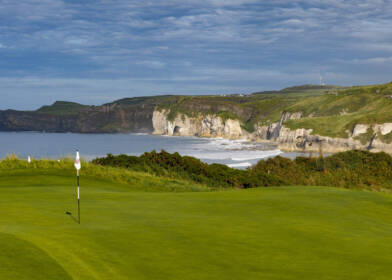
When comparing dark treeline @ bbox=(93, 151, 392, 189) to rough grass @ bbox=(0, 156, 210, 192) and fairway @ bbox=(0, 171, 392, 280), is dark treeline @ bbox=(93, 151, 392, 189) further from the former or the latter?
fairway @ bbox=(0, 171, 392, 280)

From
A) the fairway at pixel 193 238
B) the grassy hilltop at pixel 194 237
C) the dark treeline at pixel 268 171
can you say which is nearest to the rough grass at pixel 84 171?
the grassy hilltop at pixel 194 237

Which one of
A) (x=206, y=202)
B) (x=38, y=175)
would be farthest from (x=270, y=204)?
(x=38, y=175)

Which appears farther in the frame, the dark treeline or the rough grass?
the dark treeline

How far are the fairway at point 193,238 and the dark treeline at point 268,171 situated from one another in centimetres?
2591

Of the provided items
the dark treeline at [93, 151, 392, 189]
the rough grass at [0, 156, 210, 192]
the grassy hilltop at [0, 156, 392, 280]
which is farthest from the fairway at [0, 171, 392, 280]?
the dark treeline at [93, 151, 392, 189]

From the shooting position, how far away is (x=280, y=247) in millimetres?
9266

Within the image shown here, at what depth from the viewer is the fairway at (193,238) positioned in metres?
7.57

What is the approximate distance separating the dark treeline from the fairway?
25907 millimetres

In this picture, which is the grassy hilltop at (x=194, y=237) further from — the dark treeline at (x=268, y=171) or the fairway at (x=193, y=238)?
the dark treeline at (x=268, y=171)

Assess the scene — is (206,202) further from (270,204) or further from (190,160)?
(190,160)

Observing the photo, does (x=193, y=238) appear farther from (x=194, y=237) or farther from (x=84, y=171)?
(x=84, y=171)

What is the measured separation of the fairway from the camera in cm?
757

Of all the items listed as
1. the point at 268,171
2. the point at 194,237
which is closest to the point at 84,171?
the point at 194,237

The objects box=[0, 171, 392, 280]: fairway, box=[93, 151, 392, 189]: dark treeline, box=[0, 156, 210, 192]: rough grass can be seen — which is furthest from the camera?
box=[93, 151, 392, 189]: dark treeline
